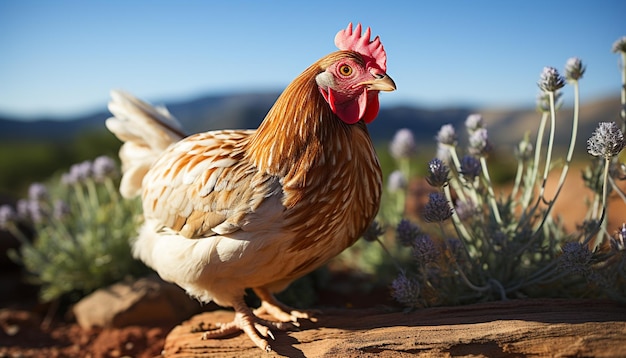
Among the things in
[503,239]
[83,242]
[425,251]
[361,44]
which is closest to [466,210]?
[503,239]

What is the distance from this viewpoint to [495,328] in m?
2.48

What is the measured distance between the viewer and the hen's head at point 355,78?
8.16 ft

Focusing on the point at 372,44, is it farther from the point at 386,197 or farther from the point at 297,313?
the point at 386,197

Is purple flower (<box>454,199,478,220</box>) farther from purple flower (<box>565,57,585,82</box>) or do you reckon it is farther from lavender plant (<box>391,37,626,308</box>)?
purple flower (<box>565,57,585,82</box>)

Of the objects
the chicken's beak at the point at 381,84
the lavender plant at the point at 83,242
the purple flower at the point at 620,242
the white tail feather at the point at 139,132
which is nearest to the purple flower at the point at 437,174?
the chicken's beak at the point at 381,84

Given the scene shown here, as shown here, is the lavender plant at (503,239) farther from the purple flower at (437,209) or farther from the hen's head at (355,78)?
the hen's head at (355,78)

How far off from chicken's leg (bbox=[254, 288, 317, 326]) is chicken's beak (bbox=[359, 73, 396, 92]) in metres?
1.43

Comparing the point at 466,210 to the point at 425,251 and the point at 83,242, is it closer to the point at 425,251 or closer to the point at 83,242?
the point at 425,251

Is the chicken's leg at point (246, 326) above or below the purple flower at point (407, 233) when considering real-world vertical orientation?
below

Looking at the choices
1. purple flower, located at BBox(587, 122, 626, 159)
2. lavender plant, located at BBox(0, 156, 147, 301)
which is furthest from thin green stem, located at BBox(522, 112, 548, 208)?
lavender plant, located at BBox(0, 156, 147, 301)

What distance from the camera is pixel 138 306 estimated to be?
402cm

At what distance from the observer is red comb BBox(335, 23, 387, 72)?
2514 millimetres

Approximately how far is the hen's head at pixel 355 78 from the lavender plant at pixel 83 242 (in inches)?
98.8

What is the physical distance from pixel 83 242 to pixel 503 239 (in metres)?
3.38
